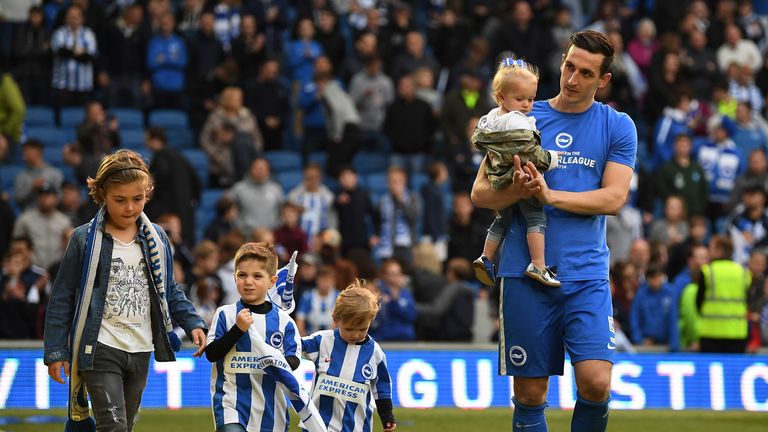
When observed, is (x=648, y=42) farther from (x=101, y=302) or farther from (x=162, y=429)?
(x=101, y=302)

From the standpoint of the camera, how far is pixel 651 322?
1522 cm

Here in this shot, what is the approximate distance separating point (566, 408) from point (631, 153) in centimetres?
624

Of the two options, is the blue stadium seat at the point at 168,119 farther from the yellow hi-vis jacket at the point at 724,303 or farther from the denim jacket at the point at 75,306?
the denim jacket at the point at 75,306

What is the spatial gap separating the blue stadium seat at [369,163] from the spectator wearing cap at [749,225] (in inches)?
204

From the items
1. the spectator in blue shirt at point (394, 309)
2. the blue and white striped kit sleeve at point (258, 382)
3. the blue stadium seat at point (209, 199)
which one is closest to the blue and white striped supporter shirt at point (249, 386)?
the blue and white striped kit sleeve at point (258, 382)

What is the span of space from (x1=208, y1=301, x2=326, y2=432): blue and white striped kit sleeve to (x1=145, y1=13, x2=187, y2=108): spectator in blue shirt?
39.3 ft

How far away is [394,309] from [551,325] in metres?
7.85

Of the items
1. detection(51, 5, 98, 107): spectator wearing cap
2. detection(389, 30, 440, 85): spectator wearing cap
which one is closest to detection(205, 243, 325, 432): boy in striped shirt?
detection(51, 5, 98, 107): spectator wearing cap

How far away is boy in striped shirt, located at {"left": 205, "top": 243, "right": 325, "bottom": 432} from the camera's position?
283 inches

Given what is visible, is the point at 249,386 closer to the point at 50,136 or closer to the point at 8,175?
the point at 8,175

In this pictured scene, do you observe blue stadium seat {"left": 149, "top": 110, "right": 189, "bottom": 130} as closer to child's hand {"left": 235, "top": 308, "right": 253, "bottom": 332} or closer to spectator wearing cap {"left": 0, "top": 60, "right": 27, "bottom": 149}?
spectator wearing cap {"left": 0, "top": 60, "right": 27, "bottom": 149}

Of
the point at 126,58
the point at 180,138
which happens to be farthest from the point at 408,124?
the point at 126,58

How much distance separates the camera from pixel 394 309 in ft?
47.9

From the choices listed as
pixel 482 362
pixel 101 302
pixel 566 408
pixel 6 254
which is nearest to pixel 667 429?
pixel 566 408
